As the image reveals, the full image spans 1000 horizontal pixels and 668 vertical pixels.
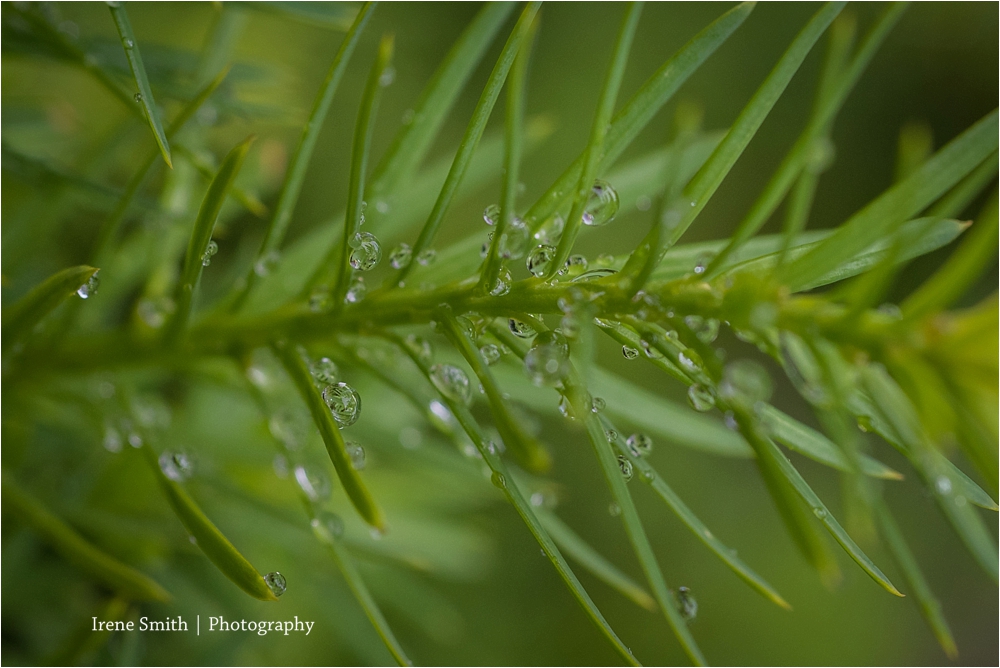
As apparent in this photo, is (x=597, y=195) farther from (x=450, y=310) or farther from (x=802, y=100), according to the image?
(x=802, y=100)

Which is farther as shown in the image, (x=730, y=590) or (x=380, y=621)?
(x=730, y=590)

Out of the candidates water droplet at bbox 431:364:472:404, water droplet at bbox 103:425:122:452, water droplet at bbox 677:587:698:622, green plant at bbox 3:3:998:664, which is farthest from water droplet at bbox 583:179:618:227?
water droplet at bbox 103:425:122:452

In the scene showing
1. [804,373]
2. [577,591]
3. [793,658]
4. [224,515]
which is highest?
[804,373]

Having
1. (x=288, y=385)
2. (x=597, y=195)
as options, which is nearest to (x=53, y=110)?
(x=288, y=385)

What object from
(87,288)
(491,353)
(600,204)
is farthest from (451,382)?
(87,288)

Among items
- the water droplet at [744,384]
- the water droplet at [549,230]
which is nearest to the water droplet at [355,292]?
the water droplet at [549,230]

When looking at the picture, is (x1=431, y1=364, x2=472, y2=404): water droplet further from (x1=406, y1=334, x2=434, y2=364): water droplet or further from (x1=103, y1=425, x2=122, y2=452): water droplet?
(x1=103, y1=425, x2=122, y2=452): water droplet

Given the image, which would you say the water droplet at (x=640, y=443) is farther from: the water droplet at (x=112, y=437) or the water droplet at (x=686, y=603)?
the water droplet at (x=112, y=437)
